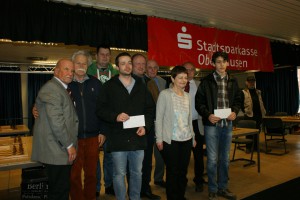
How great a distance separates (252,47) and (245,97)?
1199 millimetres

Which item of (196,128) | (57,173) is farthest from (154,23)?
(57,173)

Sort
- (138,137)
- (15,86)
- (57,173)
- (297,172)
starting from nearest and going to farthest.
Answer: (57,173)
(138,137)
(297,172)
(15,86)

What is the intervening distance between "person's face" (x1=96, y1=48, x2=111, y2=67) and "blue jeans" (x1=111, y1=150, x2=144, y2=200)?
45.9 inches

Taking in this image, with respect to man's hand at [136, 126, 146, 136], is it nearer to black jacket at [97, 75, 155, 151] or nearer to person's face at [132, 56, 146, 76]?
black jacket at [97, 75, 155, 151]

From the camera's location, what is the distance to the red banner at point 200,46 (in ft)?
14.4

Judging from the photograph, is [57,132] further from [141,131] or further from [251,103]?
[251,103]

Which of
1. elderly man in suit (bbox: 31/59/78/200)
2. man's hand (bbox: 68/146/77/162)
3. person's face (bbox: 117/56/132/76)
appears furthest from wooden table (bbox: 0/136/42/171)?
person's face (bbox: 117/56/132/76)

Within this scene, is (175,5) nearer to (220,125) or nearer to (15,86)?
(220,125)

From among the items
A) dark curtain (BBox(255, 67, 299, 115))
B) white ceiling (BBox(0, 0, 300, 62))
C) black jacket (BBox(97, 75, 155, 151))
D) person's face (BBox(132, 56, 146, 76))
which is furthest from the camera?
dark curtain (BBox(255, 67, 299, 115))

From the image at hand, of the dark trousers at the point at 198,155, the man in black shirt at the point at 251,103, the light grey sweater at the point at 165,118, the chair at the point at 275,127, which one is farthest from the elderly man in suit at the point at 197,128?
the chair at the point at 275,127

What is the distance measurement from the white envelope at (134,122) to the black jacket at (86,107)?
35cm

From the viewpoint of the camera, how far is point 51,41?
3.48 metres

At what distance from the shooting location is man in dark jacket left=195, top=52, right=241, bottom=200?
2.83 metres

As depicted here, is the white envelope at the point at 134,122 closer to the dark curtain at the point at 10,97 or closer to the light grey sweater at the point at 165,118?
the light grey sweater at the point at 165,118
